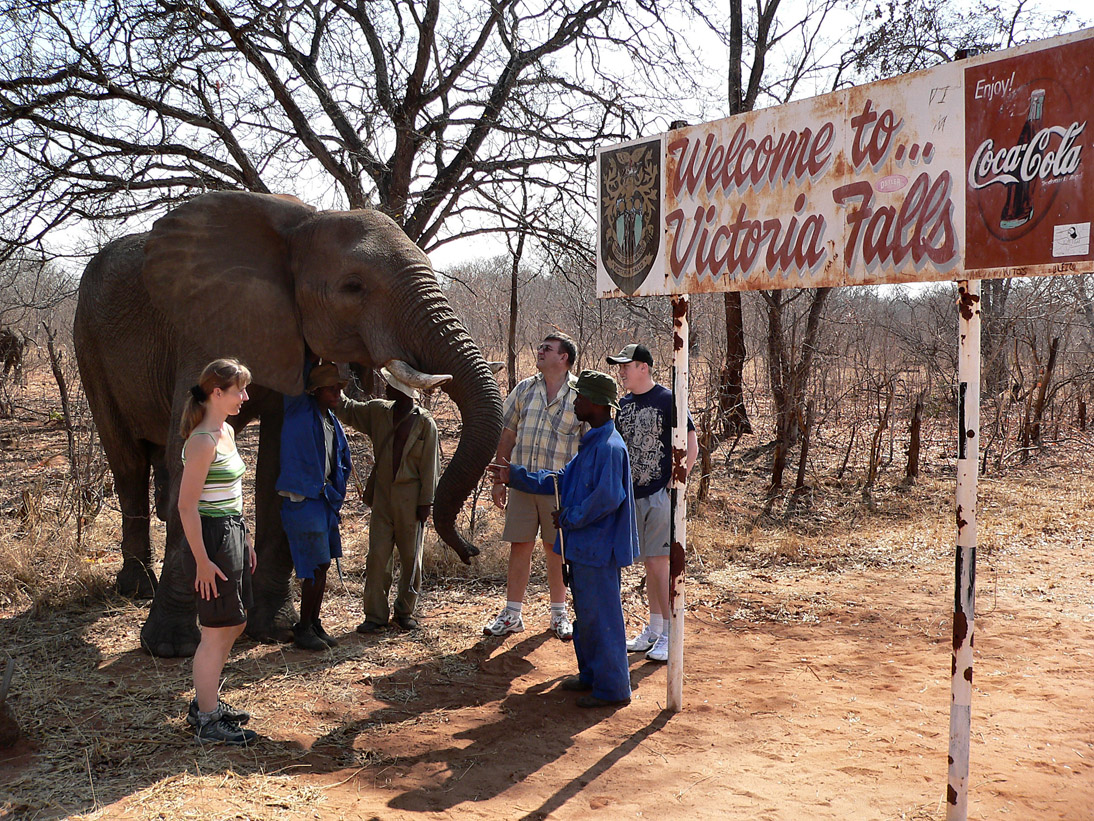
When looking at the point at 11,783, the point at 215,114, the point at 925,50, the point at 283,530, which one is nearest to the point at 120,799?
the point at 11,783

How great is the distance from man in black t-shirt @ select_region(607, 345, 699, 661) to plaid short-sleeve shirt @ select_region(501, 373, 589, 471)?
14.2 inches

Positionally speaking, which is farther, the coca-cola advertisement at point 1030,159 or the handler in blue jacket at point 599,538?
the handler in blue jacket at point 599,538

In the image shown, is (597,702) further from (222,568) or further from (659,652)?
(222,568)

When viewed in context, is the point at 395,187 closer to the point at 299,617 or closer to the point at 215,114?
the point at 215,114

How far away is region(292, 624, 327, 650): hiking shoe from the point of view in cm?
555

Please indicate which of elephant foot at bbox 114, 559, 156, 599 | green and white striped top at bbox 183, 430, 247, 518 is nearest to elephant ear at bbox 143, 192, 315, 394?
green and white striped top at bbox 183, 430, 247, 518

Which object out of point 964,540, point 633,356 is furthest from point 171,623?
point 964,540

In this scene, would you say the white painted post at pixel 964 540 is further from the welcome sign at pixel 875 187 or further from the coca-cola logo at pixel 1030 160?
the coca-cola logo at pixel 1030 160

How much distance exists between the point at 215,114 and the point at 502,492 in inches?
263

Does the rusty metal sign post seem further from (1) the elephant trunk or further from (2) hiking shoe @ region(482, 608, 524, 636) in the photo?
(2) hiking shoe @ region(482, 608, 524, 636)

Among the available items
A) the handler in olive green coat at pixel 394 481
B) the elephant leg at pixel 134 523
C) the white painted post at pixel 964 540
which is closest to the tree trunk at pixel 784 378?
the handler in olive green coat at pixel 394 481

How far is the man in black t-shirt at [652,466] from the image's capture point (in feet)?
18.2

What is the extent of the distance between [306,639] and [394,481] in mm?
1100

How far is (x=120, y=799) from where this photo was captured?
11.9ft
